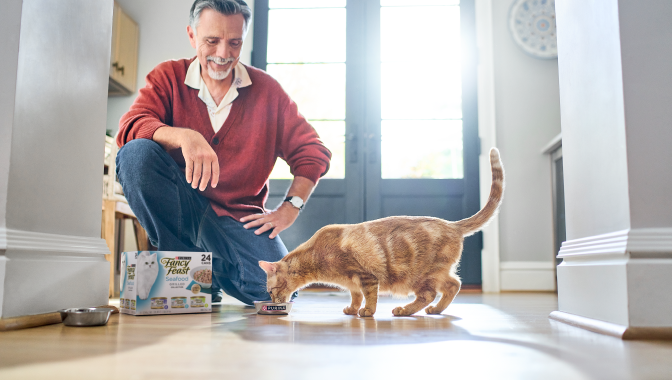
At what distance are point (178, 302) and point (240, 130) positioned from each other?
0.72 meters

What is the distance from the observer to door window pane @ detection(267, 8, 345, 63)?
3.38 metres

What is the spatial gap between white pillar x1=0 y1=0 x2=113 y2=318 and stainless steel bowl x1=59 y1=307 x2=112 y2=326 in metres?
0.09

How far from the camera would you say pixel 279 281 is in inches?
55.5

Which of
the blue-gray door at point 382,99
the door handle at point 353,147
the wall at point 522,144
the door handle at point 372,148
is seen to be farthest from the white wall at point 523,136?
the door handle at point 353,147

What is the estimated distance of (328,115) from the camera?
3311 millimetres

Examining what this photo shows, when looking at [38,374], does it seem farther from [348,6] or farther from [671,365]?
[348,6]

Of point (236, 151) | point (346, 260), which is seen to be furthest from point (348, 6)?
point (346, 260)

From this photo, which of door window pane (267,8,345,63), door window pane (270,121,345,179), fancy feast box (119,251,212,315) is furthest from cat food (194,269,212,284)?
door window pane (267,8,345,63)

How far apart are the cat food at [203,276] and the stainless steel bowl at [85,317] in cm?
32

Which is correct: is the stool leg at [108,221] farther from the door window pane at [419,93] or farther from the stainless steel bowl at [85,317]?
the door window pane at [419,93]

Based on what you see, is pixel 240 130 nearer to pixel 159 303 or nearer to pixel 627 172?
pixel 159 303

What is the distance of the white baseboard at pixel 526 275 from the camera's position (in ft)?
10.2

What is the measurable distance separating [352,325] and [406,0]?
9.42 ft

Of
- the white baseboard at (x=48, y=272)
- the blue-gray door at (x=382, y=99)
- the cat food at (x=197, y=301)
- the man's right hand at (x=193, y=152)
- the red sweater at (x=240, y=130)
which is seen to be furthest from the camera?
the blue-gray door at (x=382, y=99)
